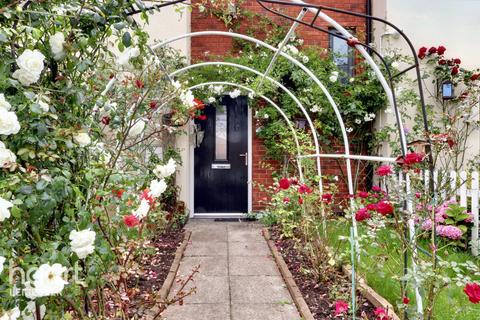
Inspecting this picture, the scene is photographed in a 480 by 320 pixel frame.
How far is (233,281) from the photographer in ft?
12.2

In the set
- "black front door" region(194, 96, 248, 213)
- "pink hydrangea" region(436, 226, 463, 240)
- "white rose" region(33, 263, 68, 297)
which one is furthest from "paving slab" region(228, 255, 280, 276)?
"white rose" region(33, 263, 68, 297)

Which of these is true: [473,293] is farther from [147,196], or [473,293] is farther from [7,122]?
[7,122]

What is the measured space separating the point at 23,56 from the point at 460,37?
6.47 meters

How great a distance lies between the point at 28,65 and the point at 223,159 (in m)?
5.81

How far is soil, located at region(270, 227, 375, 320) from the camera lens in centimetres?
289

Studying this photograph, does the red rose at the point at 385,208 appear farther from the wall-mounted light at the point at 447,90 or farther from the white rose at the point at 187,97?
the wall-mounted light at the point at 447,90

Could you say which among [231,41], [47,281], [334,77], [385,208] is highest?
[231,41]

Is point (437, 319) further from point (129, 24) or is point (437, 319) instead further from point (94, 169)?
point (129, 24)

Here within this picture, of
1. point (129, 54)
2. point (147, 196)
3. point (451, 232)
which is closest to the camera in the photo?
point (129, 54)

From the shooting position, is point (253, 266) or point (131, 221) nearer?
point (131, 221)

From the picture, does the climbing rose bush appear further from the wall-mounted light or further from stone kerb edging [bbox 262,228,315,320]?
the wall-mounted light

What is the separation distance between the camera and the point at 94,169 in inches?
62.2

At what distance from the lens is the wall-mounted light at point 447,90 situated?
19.3 ft

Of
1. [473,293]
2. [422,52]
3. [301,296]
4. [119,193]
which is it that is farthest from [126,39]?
[422,52]
